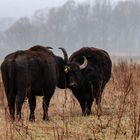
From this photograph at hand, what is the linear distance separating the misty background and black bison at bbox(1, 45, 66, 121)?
104 m

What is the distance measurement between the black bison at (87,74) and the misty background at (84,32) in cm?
10184

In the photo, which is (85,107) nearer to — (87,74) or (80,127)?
(87,74)

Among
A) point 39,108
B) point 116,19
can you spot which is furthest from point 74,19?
point 39,108

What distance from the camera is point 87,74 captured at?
41.0ft

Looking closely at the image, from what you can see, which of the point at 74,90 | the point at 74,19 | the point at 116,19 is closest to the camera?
the point at 74,90

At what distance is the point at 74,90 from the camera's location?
12.6m

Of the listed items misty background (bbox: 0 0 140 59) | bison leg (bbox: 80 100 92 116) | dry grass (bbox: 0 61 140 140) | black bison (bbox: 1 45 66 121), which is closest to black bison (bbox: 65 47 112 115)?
bison leg (bbox: 80 100 92 116)

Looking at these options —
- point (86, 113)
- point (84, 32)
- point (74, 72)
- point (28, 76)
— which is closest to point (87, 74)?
point (74, 72)

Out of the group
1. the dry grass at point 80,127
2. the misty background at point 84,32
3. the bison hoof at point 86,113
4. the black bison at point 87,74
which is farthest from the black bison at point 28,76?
the misty background at point 84,32

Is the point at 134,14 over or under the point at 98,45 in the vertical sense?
over

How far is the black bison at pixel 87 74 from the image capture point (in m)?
12.1

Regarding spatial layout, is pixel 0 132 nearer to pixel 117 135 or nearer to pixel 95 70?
pixel 117 135

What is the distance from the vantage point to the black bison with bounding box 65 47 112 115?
12141 mm

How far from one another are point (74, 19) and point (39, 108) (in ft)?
411
